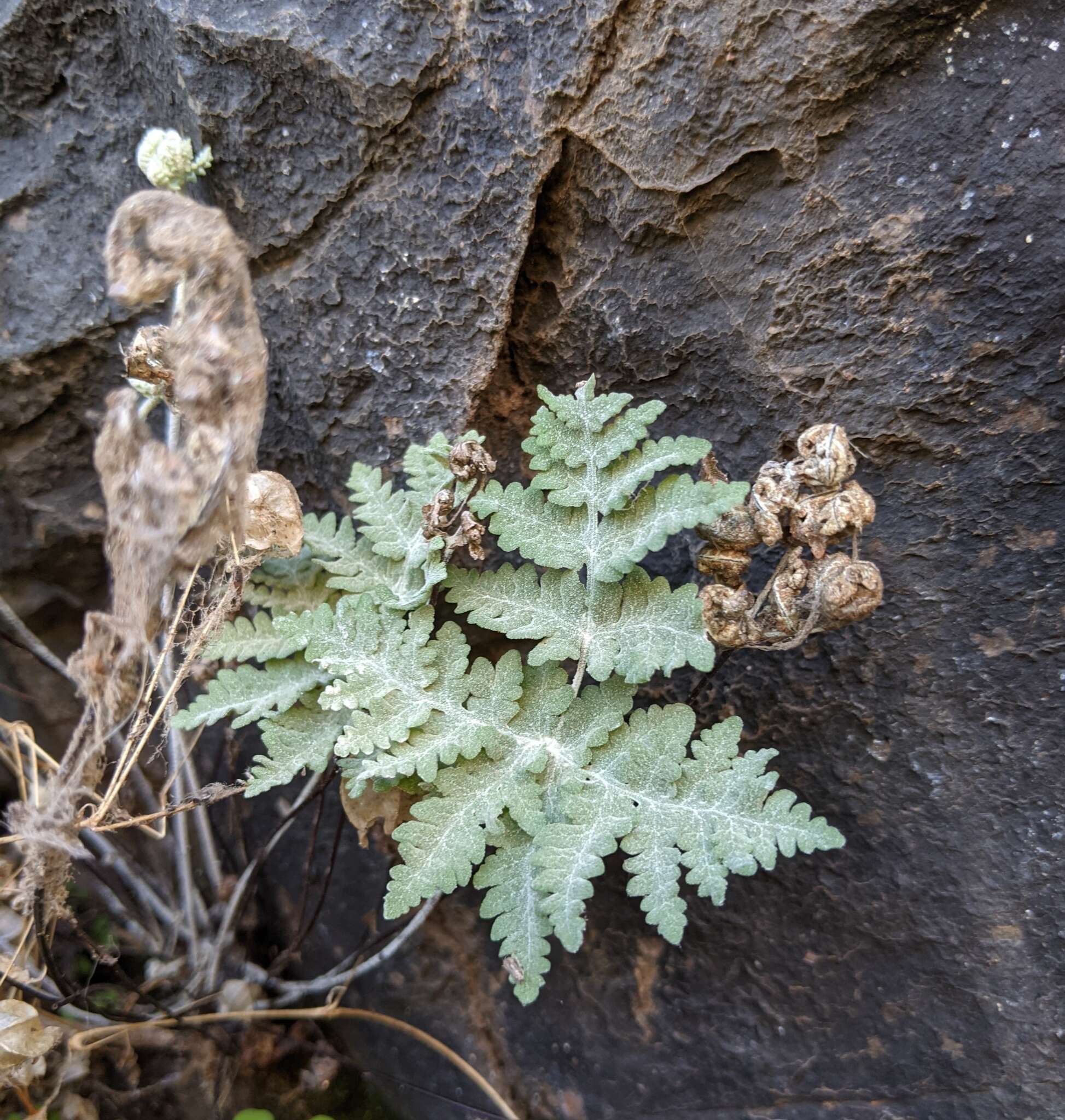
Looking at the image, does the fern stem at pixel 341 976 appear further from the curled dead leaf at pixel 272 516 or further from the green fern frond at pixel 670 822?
the curled dead leaf at pixel 272 516

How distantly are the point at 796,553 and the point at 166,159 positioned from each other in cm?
144

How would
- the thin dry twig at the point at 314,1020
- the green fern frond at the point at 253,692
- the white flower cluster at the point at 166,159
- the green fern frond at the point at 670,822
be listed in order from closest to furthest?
the green fern frond at the point at 670,822
the green fern frond at the point at 253,692
the white flower cluster at the point at 166,159
the thin dry twig at the point at 314,1020

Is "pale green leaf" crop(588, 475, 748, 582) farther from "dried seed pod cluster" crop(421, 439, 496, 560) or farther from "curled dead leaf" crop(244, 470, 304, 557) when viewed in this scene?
"curled dead leaf" crop(244, 470, 304, 557)

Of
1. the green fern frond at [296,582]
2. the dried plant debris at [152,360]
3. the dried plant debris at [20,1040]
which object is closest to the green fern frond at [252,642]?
the green fern frond at [296,582]

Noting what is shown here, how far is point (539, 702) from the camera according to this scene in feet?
5.07

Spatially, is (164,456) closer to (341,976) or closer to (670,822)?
(670,822)

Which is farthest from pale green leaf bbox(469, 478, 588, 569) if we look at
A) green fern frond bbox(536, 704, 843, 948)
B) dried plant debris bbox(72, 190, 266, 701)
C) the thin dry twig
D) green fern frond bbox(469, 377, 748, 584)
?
the thin dry twig

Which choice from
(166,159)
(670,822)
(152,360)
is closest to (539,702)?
(670,822)

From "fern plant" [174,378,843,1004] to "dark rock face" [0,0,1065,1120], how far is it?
299 millimetres

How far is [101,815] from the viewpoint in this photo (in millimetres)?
1315

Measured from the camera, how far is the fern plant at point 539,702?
53.4 inches

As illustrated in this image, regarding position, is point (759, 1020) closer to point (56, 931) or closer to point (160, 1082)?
point (160, 1082)

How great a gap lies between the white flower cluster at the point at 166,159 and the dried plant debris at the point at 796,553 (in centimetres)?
124

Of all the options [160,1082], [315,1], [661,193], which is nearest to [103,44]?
[315,1]
